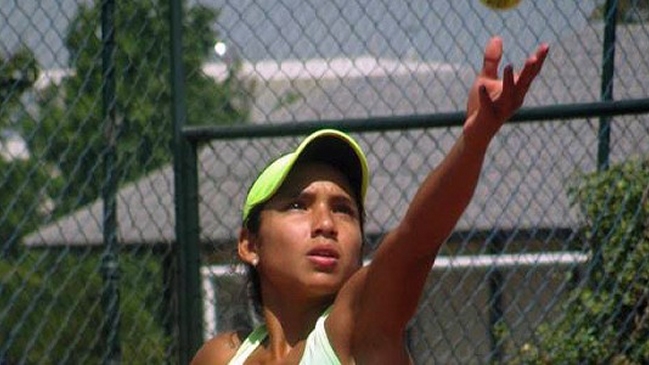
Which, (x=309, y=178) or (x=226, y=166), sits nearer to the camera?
(x=309, y=178)

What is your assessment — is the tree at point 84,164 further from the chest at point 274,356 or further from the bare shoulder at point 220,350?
the chest at point 274,356

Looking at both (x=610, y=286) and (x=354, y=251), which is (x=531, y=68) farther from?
(x=610, y=286)

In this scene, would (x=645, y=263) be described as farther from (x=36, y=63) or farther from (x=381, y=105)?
(x=36, y=63)

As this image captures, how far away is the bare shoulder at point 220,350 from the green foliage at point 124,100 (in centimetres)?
140

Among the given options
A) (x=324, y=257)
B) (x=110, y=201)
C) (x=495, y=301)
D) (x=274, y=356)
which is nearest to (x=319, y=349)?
(x=324, y=257)

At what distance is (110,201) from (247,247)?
1.53 m

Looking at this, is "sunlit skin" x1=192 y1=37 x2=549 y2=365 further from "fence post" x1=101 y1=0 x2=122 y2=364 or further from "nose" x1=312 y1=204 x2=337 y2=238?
"fence post" x1=101 y1=0 x2=122 y2=364

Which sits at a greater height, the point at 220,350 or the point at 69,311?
the point at 69,311

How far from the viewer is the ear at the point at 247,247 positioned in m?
3.56

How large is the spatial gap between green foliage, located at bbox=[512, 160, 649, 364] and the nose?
6.56 feet

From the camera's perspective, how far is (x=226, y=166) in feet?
17.6

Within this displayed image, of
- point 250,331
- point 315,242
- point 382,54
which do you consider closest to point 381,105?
point 382,54

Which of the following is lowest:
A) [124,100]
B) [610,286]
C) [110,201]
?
[610,286]

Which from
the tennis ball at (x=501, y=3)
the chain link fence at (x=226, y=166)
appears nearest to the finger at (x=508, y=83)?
the tennis ball at (x=501, y=3)
